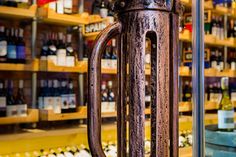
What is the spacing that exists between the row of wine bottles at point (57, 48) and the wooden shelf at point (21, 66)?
0.98 ft

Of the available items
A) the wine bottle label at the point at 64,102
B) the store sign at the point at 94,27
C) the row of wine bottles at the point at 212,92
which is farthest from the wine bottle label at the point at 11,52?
the row of wine bottles at the point at 212,92

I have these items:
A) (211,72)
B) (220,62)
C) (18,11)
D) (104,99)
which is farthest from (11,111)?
(220,62)

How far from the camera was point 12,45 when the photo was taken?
93.1 inches

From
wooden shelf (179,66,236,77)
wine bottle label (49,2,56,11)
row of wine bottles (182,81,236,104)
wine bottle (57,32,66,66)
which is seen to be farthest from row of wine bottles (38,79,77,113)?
row of wine bottles (182,81,236,104)

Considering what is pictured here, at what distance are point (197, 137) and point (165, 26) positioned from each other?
24 centimetres

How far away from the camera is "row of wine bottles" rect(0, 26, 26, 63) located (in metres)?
2.28

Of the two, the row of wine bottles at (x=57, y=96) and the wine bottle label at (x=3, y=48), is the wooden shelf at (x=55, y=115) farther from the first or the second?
the wine bottle label at (x=3, y=48)

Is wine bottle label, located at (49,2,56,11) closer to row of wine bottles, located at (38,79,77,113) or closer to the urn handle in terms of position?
row of wine bottles, located at (38,79,77,113)

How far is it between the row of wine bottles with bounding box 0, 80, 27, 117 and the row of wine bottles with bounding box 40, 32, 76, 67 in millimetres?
294

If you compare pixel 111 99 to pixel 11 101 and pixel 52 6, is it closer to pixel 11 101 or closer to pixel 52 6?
pixel 11 101

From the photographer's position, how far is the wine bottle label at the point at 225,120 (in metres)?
1.12

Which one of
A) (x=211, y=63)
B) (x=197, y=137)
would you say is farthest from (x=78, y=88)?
(x=197, y=137)

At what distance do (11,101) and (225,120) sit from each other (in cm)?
175

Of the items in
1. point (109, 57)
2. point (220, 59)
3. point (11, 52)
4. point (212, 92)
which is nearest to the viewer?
point (11, 52)
